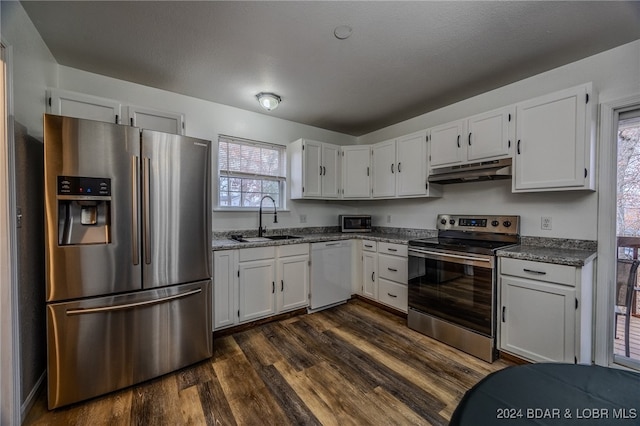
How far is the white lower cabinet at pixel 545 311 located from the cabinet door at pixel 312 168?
2.21 meters

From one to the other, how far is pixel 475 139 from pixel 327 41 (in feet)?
5.55

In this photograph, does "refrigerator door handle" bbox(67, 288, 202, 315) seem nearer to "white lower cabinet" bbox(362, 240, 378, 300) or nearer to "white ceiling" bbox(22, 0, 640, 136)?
"white ceiling" bbox(22, 0, 640, 136)

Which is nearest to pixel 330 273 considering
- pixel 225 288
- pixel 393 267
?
pixel 393 267

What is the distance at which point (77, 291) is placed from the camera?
162 cm

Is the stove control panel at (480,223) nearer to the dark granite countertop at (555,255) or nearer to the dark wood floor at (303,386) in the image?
the dark granite countertop at (555,255)

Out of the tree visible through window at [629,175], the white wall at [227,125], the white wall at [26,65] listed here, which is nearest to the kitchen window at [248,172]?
the white wall at [227,125]

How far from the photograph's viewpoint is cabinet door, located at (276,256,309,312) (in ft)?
9.34

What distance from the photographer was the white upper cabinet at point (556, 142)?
6.36 ft

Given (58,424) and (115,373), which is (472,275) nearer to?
(115,373)

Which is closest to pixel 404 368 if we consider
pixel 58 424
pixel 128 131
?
pixel 58 424

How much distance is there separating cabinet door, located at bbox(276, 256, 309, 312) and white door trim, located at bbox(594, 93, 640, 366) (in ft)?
8.39

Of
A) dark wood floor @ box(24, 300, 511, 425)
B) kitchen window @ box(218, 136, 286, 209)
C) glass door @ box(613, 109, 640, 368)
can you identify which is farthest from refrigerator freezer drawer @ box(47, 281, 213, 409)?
glass door @ box(613, 109, 640, 368)

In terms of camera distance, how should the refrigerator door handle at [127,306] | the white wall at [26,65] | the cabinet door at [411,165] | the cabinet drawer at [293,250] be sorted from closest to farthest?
the white wall at [26,65] < the refrigerator door handle at [127,306] < the cabinet drawer at [293,250] < the cabinet door at [411,165]

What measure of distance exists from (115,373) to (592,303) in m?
3.56
